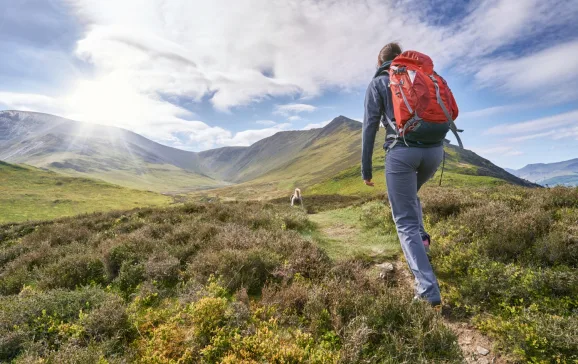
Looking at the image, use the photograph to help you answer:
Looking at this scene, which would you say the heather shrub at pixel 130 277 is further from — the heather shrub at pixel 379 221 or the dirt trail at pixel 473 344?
the heather shrub at pixel 379 221

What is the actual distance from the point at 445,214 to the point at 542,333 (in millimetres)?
4381

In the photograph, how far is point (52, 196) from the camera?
79.7 metres

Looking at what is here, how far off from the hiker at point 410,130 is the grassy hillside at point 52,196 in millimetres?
72739

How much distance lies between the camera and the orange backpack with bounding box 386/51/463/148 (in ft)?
11.6

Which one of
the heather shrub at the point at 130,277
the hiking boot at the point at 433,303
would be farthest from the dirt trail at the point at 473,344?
the heather shrub at the point at 130,277

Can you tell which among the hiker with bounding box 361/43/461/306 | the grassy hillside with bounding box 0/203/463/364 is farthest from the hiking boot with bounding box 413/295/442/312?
the grassy hillside with bounding box 0/203/463/364

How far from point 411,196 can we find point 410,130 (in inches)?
37.3

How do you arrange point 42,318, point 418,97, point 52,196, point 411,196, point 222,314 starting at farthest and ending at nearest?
point 52,196 < point 411,196 < point 418,97 < point 42,318 < point 222,314

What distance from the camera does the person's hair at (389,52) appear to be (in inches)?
171

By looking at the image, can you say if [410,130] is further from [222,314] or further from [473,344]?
[222,314]

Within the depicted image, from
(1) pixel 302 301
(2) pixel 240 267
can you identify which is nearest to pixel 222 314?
(1) pixel 302 301

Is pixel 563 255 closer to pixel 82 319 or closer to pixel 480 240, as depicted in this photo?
pixel 480 240

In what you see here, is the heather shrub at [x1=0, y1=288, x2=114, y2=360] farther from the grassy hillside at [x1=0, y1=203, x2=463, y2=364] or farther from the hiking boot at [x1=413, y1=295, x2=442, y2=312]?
the hiking boot at [x1=413, y1=295, x2=442, y2=312]

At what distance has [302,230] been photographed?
8.55 m
